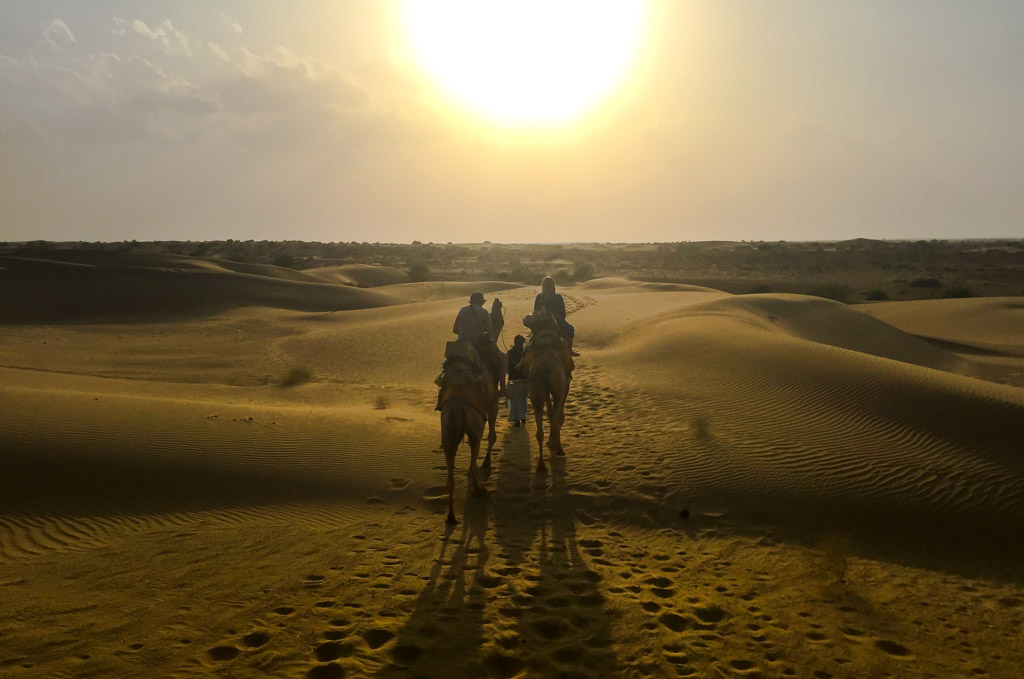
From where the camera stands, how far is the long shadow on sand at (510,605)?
5422mm

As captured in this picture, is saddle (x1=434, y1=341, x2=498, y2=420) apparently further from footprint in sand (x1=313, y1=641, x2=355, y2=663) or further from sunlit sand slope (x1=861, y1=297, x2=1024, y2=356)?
sunlit sand slope (x1=861, y1=297, x2=1024, y2=356)

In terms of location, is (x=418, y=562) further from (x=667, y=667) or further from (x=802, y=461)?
(x=802, y=461)

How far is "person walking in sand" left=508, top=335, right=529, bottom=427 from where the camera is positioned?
11828mm

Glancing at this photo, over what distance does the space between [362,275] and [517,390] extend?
45.6 meters

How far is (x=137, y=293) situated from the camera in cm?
3491

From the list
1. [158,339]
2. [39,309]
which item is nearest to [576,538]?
[158,339]

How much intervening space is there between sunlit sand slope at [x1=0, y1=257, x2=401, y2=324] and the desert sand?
18.1 metres

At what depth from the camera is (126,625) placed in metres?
5.76

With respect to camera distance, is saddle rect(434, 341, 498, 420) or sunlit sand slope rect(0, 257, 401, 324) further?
sunlit sand slope rect(0, 257, 401, 324)

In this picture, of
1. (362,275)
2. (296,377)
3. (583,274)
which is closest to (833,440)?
(296,377)

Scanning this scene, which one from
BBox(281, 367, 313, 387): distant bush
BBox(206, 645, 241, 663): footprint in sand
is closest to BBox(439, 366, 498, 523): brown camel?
BBox(206, 645, 241, 663): footprint in sand

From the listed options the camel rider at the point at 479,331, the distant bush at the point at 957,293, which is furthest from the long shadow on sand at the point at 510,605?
the distant bush at the point at 957,293

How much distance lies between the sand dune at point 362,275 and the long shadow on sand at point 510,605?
4436 cm

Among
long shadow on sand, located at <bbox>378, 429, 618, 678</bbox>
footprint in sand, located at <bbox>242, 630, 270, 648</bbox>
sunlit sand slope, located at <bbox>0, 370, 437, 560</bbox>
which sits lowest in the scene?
long shadow on sand, located at <bbox>378, 429, 618, 678</bbox>
